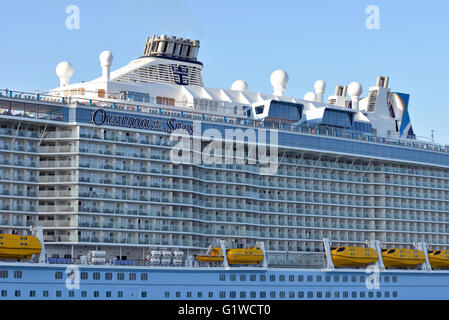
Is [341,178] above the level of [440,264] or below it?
above

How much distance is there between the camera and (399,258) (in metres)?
72.9

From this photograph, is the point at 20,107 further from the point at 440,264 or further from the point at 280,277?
the point at 440,264

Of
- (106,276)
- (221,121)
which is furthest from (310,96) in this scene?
(106,276)

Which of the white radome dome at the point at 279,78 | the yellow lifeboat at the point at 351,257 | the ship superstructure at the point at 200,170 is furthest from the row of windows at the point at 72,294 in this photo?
the white radome dome at the point at 279,78

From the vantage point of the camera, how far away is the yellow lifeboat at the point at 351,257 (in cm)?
7006

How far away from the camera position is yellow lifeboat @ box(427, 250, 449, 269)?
7594cm

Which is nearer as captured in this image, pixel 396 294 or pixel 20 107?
pixel 20 107

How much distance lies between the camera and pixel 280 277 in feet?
220

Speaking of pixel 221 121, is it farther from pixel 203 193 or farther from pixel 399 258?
pixel 399 258

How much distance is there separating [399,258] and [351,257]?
5.14 meters

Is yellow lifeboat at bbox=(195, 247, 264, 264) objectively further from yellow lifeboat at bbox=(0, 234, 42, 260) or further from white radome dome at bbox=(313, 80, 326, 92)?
white radome dome at bbox=(313, 80, 326, 92)

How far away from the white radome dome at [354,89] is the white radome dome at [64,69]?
29355 mm

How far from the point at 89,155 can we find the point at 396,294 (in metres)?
28.0
